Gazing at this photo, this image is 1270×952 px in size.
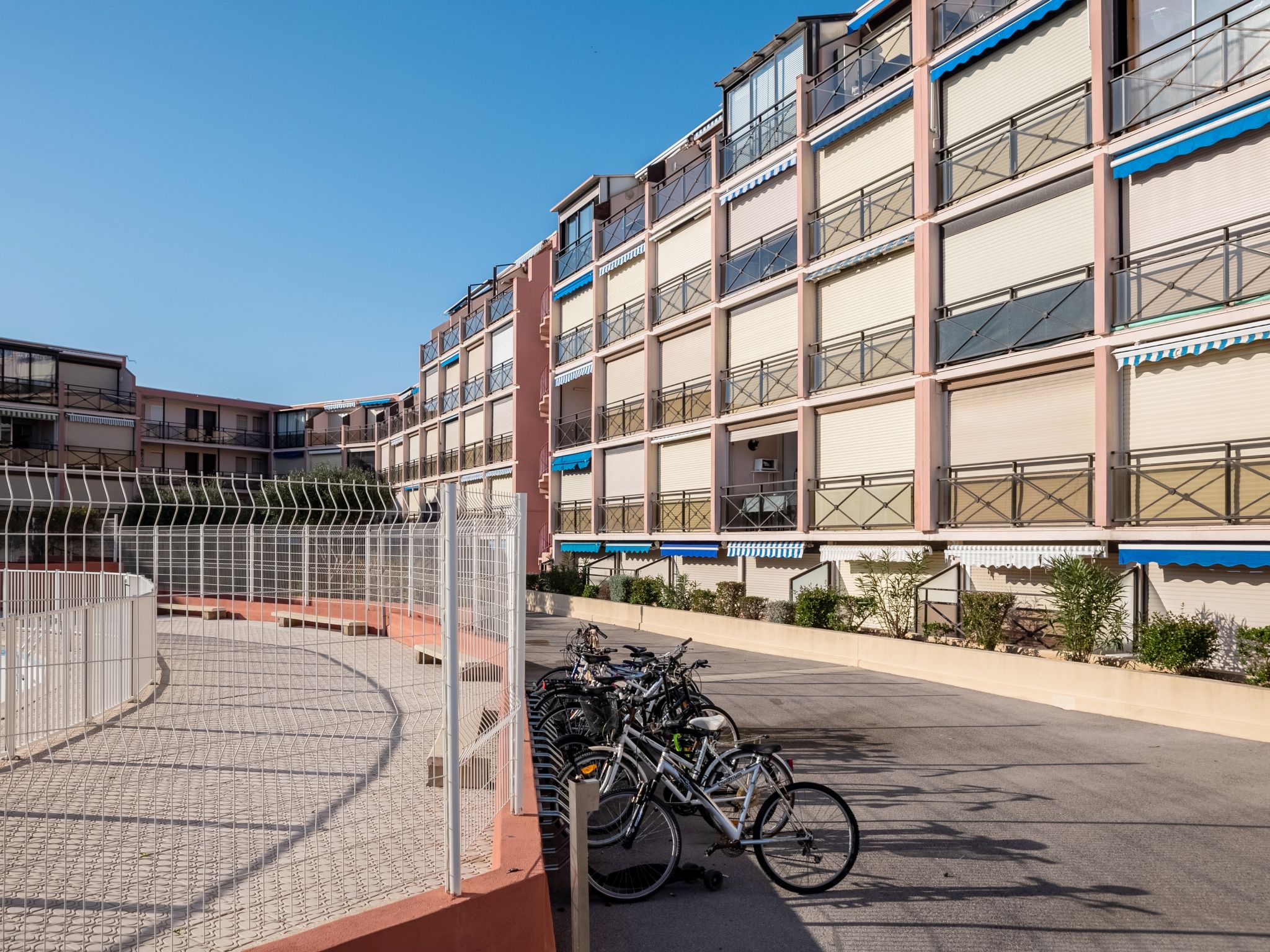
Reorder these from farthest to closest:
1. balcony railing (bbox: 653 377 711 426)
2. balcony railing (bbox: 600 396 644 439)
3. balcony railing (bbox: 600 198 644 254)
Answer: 1. balcony railing (bbox: 600 198 644 254)
2. balcony railing (bbox: 600 396 644 439)
3. balcony railing (bbox: 653 377 711 426)

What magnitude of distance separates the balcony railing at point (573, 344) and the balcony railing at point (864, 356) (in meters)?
11.5

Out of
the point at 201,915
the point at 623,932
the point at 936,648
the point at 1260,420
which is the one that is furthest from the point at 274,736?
the point at 1260,420

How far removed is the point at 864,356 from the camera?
18766 millimetres

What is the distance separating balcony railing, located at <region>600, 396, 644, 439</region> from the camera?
26922 mm

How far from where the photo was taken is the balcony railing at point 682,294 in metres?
24.2

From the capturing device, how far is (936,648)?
531 inches

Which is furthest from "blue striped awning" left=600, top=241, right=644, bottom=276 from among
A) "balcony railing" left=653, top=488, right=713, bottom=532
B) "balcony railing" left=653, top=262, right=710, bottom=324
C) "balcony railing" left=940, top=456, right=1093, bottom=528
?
"balcony railing" left=940, top=456, right=1093, bottom=528

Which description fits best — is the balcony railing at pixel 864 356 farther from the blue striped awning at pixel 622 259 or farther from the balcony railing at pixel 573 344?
the balcony railing at pixel 573 344

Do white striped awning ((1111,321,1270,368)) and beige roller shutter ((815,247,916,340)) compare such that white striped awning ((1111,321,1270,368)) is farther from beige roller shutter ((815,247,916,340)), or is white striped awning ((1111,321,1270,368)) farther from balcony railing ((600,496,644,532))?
balcony railing ((600,496,644,532))

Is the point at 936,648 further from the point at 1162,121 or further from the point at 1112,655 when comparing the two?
the point at 1162,121

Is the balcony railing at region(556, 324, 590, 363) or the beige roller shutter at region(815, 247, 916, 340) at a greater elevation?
the balcony railing at region(556, 324, 590, 363)

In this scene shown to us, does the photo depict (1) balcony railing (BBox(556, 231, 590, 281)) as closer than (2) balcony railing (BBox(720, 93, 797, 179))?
No

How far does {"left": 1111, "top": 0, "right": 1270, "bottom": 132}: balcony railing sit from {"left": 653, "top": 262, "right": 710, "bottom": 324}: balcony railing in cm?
1144

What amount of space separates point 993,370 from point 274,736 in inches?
502
